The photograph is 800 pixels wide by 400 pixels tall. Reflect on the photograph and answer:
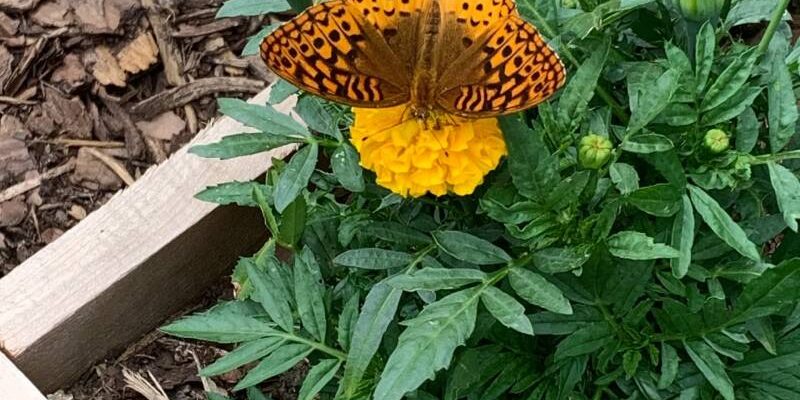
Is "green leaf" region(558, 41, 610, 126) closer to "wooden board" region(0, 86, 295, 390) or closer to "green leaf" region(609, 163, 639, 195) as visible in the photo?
"green leaf" region(609, 163, 639, 195)

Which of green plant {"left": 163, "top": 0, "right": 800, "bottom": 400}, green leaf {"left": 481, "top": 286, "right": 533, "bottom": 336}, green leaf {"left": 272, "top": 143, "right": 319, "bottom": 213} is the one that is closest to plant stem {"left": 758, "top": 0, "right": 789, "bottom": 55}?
green plant {"left": 163, "top": 0, "right": 800, "bottom": 400}

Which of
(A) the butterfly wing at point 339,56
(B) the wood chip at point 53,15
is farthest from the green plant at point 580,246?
(B) the wood chip at point 53,15

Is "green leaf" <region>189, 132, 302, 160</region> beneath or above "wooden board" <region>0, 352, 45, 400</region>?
above

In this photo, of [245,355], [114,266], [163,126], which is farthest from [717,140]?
[163,126]

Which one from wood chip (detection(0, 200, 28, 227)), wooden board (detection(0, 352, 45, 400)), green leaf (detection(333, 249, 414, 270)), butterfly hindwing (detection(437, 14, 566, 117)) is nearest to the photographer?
butterfly hindwing (detection(437, 14, 566, 117))

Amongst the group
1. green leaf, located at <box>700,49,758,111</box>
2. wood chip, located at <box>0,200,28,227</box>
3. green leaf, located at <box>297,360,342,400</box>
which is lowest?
green leaf, located at <box>297,360,342,400</box>

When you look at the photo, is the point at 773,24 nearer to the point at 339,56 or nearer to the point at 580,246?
the point at 580,246

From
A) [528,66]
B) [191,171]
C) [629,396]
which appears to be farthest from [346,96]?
[191,171]
